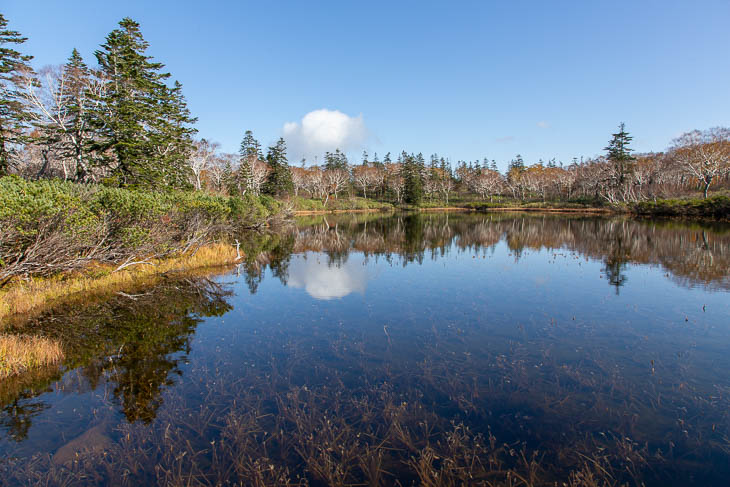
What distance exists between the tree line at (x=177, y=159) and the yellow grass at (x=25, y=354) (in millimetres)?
19076

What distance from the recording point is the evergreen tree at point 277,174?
7481 centimetres

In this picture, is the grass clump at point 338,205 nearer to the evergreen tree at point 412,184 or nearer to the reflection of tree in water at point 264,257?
the evergreen tree at point 412,184

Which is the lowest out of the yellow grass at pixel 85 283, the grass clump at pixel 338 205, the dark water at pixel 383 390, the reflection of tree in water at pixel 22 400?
the dark water at pixel 383 390

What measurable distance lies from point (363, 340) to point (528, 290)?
340 inches

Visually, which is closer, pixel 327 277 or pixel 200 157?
pixel 327 277

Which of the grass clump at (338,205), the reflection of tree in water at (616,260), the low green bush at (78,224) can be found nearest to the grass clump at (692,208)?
the reflection of tree in water at (616,260)

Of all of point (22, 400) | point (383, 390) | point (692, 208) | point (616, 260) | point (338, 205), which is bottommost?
point (383, 390)

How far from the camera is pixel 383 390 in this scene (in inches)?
284

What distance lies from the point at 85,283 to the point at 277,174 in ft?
209

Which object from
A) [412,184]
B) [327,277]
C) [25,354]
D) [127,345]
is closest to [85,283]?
[127,345]

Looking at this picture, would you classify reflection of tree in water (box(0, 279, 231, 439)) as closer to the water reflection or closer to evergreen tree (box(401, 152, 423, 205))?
the water reflection

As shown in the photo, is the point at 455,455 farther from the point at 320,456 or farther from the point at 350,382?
the point at 350,382

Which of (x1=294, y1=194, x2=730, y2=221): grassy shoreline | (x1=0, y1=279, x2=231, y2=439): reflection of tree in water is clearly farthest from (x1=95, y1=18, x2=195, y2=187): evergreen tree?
(x1=294, y1=194, x2=730, y2=221): grassy shoreline

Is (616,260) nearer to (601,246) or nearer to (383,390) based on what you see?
(601,246)
